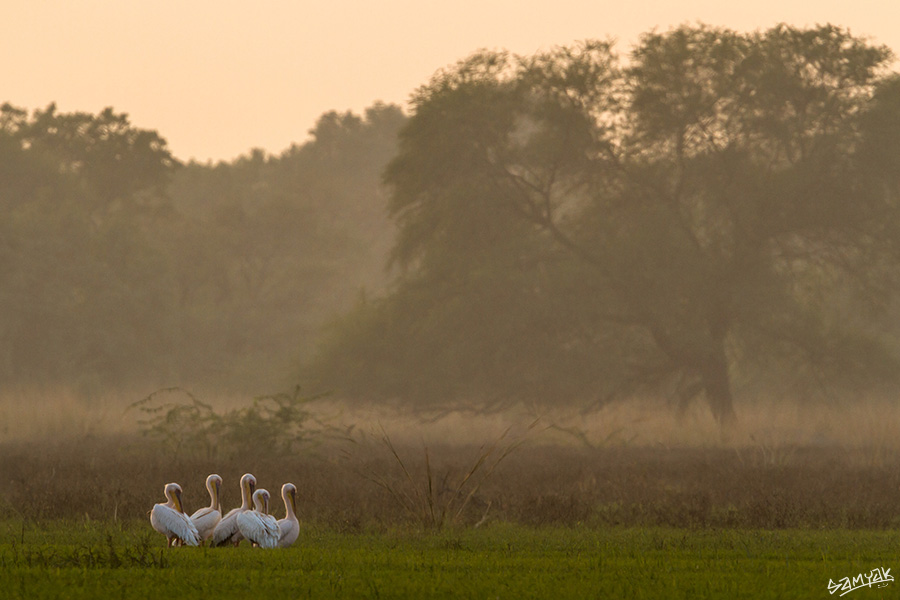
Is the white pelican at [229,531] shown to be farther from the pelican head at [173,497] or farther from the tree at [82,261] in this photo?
the tree at [82,261]

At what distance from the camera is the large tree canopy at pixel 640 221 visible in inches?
1325

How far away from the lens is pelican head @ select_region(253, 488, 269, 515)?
1473 cm

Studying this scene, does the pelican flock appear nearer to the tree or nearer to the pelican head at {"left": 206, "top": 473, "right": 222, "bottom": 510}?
the pelican head at {"left": 206, "top": 473, "right": 222, "bottom": 510}

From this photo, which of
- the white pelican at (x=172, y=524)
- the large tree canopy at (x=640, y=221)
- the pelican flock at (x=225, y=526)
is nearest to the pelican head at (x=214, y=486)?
the pelican flock at (x=225, y=526)

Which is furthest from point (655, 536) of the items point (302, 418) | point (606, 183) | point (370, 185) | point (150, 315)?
point (370, 185)

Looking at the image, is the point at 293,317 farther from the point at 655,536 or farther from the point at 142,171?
the point at 655,536

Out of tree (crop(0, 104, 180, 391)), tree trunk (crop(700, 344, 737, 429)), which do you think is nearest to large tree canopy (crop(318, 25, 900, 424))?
tree trunk (crop(700, 344, 737, 429))

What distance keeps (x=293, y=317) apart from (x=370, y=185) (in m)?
23.7

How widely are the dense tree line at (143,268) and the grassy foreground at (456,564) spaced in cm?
2316

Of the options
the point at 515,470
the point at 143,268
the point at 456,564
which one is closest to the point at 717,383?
the point at 515,470

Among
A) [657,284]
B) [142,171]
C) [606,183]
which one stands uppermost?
[142,171]

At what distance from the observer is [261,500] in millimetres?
15031

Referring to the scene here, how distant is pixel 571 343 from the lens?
114 feet

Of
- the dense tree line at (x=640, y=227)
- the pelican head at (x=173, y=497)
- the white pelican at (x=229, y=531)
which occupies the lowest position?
the white pelican at (x=229, y=531)
